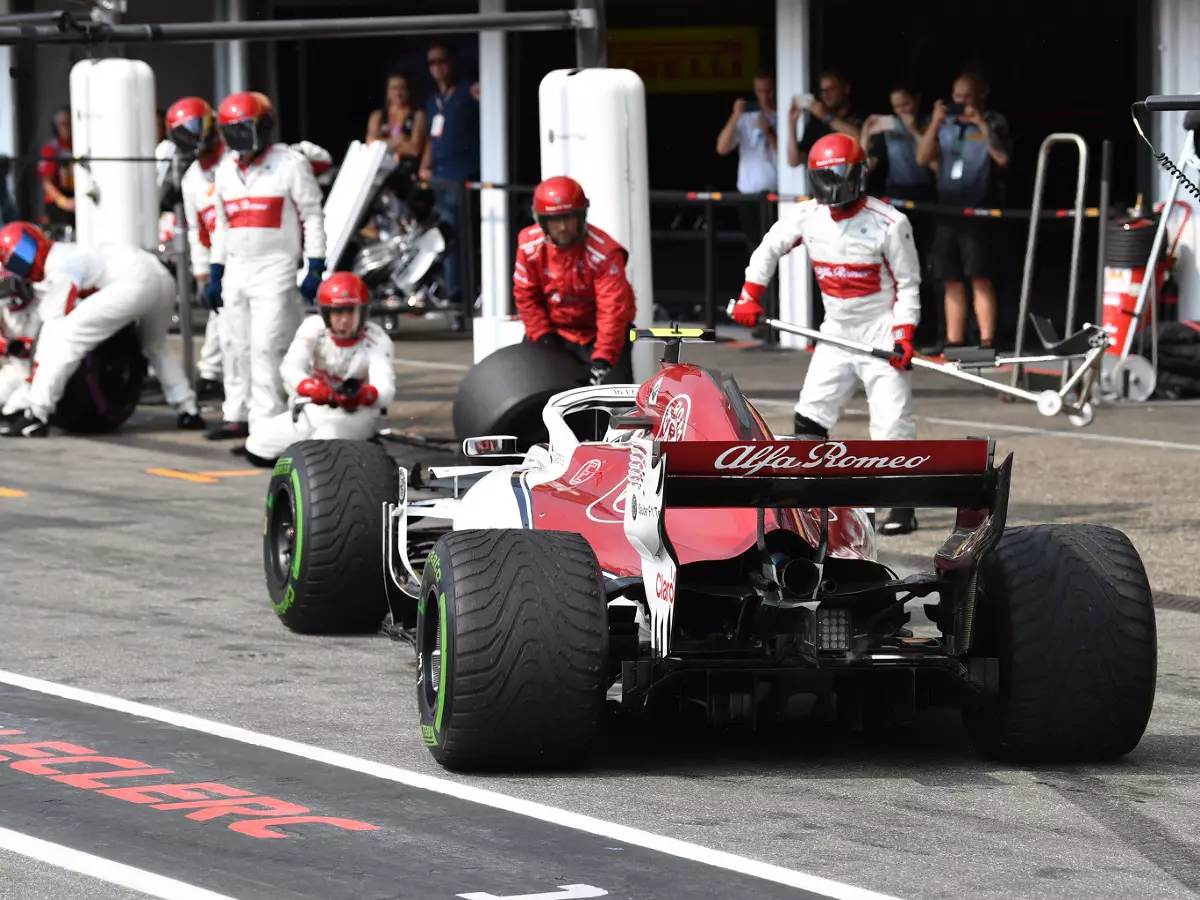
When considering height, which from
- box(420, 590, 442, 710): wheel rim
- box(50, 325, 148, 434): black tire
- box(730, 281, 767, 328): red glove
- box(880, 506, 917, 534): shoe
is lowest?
box(880, 506, 917, 534): shoe

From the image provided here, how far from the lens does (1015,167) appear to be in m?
25.2

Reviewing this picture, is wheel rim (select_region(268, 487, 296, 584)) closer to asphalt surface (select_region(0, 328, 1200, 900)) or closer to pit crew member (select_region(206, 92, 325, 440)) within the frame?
asphalt surface (select_region(0, 328, 1200, 900))

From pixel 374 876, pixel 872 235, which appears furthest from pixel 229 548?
pixel 374 876

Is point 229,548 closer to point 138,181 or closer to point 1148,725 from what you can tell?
point 1148,725

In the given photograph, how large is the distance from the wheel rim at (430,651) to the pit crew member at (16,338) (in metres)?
8.97

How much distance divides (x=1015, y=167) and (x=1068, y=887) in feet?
64.5

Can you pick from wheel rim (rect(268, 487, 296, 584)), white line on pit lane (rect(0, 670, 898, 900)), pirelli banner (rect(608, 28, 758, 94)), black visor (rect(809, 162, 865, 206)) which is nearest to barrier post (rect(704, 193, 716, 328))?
pirelli banner (rect(608, 28, 758, 94))

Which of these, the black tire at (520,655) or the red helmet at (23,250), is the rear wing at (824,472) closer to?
the black tire at (520,655)

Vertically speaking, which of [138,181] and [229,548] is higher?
[138,181]

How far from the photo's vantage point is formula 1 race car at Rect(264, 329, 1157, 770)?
23.6ft

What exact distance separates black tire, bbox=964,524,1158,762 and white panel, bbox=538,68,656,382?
7465mm

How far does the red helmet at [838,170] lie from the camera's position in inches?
482

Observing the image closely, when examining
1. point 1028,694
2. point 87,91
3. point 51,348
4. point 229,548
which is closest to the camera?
point 1028,694

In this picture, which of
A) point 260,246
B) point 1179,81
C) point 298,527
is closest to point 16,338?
point 260,246
